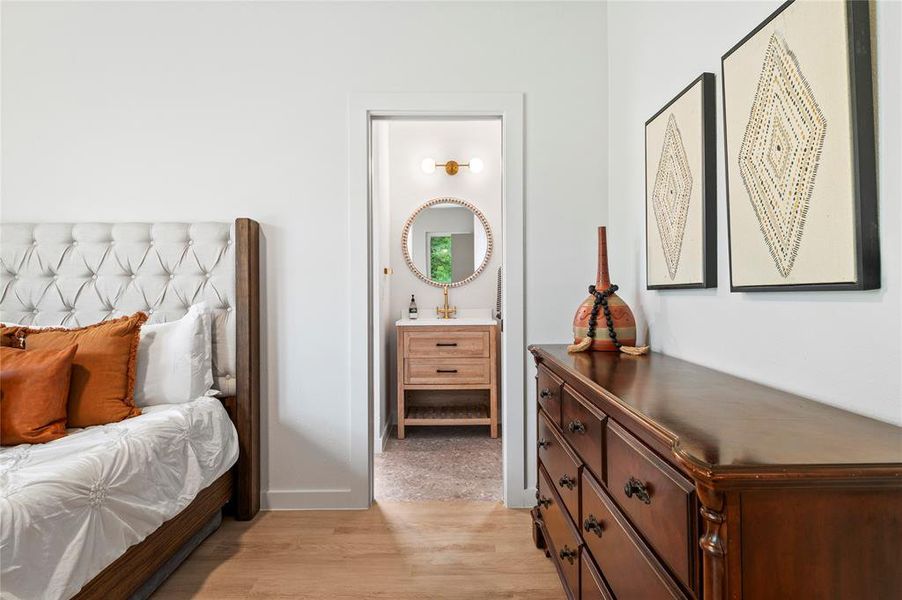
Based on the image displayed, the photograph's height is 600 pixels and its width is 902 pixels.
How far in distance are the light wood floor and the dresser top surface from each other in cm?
100

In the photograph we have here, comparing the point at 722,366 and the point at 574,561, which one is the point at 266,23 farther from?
the point at 574,561

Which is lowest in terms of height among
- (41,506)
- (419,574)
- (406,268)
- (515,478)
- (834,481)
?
(419,574)

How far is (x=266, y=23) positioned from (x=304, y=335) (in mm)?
1619

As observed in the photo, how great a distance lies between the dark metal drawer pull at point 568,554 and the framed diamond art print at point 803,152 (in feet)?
3.10

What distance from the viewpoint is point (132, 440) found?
5.13 feet

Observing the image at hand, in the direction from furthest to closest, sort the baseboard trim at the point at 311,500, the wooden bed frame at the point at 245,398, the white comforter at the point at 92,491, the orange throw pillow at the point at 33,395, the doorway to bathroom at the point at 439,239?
the doorway to bathroom at the point at 439,239 < the baseboard trim at the point at 311,500 < the wooden bed frame at the point at 245,398 < the orange throw pillow at the point at 33,395 < the white comforter at the point at 92,491

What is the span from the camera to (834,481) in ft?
2.04

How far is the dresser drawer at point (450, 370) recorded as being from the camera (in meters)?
3.44

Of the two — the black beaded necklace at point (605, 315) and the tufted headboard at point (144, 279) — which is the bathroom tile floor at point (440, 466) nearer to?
the tufted headboard at point (144, 279)

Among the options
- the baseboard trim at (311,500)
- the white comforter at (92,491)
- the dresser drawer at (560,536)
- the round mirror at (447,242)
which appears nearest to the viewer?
the white comforter at (92,491)

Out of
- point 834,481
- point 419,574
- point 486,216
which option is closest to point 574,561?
point 419,574

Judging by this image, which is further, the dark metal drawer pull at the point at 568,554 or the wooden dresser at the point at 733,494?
the dark metal drawer pull at the point at 568,554

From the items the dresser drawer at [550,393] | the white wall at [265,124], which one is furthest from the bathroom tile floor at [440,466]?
the dresser drawer at [550,393]

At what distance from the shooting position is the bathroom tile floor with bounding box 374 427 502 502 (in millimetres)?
2533
